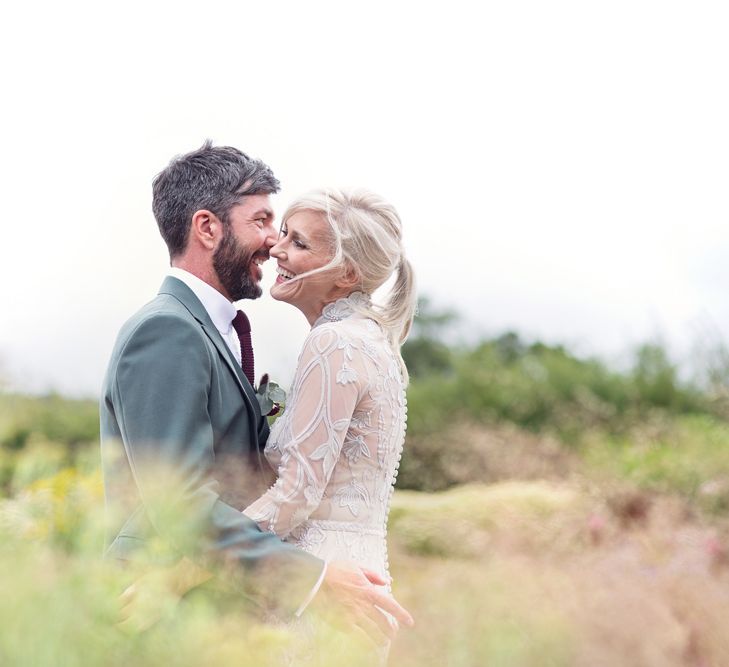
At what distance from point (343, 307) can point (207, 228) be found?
1.82ft

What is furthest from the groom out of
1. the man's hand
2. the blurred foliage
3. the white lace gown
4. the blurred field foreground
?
the blurred foliage

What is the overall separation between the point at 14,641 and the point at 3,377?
0.56 meters

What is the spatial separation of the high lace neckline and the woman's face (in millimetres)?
57

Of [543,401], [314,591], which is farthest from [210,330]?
[543,401]

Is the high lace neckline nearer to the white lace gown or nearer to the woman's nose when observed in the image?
the white lace gown

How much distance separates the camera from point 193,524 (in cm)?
240

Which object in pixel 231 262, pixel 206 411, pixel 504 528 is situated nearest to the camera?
pixel 206 411

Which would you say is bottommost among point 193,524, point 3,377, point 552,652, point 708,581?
point 708,581

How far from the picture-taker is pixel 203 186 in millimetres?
3500

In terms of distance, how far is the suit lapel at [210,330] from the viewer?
3111mm

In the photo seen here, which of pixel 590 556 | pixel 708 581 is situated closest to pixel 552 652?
pixel 708 581

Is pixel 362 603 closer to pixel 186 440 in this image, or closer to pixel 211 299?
pixel 186 440

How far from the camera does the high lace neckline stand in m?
3.27

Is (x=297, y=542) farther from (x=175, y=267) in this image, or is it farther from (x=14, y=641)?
(x=14, y=641)
